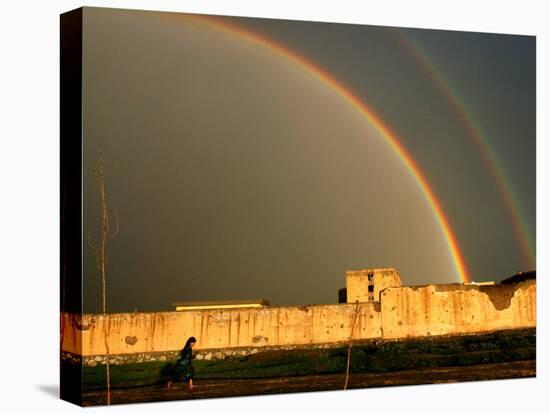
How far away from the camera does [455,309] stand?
18.6m

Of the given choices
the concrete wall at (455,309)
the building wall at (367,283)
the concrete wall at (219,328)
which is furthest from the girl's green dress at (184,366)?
the concrete wall at (455,309)

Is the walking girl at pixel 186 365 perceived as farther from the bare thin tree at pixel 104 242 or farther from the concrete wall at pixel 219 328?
the bare thin tree at pixel 104 242

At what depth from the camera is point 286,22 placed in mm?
17891

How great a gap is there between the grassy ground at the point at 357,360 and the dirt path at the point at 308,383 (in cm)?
6

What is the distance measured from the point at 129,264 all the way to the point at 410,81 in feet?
14.0

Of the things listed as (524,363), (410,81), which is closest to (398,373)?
(524,363)

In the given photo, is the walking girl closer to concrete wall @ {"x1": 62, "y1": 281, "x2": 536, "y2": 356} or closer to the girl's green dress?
the girl's green dress

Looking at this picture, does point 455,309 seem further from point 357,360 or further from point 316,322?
point 316,322

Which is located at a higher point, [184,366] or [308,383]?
[184,366]

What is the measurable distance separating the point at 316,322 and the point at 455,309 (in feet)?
6.21

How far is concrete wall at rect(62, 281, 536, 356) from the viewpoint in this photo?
55.1 feet

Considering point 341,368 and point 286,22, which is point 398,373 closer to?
point 341,368

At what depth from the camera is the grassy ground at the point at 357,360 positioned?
55.4 ft

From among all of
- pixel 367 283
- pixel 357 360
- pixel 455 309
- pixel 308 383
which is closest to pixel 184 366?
pixel 308 383
